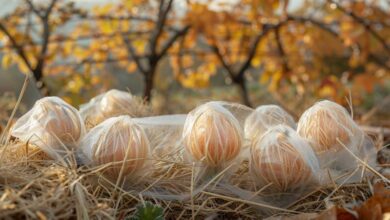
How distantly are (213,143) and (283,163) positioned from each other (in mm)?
116

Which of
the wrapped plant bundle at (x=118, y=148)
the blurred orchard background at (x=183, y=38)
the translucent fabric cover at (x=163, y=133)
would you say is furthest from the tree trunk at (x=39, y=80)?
the wrapped plant bundle at (x=118, y=148)

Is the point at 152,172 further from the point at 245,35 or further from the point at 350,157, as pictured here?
the point at 245,35

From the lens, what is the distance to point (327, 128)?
88 cm

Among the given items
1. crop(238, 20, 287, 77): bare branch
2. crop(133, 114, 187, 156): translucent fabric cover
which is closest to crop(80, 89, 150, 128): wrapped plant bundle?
crop(133, 114, 187, 156): translucent fabric cover

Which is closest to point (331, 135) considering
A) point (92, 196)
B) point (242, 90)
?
point (92, 196)

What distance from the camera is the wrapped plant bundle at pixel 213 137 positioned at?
2.63 ft

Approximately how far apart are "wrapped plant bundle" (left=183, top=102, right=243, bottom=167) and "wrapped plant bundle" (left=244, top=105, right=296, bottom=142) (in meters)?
0.13

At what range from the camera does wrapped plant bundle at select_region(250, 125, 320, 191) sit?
781mm

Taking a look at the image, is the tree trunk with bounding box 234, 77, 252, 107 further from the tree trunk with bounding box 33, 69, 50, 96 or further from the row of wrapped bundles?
the row of wrapped bundles

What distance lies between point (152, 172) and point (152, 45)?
1.63 meters

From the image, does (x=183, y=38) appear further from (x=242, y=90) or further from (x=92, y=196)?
(x=92, y=196)

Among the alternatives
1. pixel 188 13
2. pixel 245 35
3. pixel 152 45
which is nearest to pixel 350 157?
pixel 152 45

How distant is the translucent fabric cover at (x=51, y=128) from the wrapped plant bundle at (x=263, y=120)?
1.06ft

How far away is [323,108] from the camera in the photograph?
89 cm
